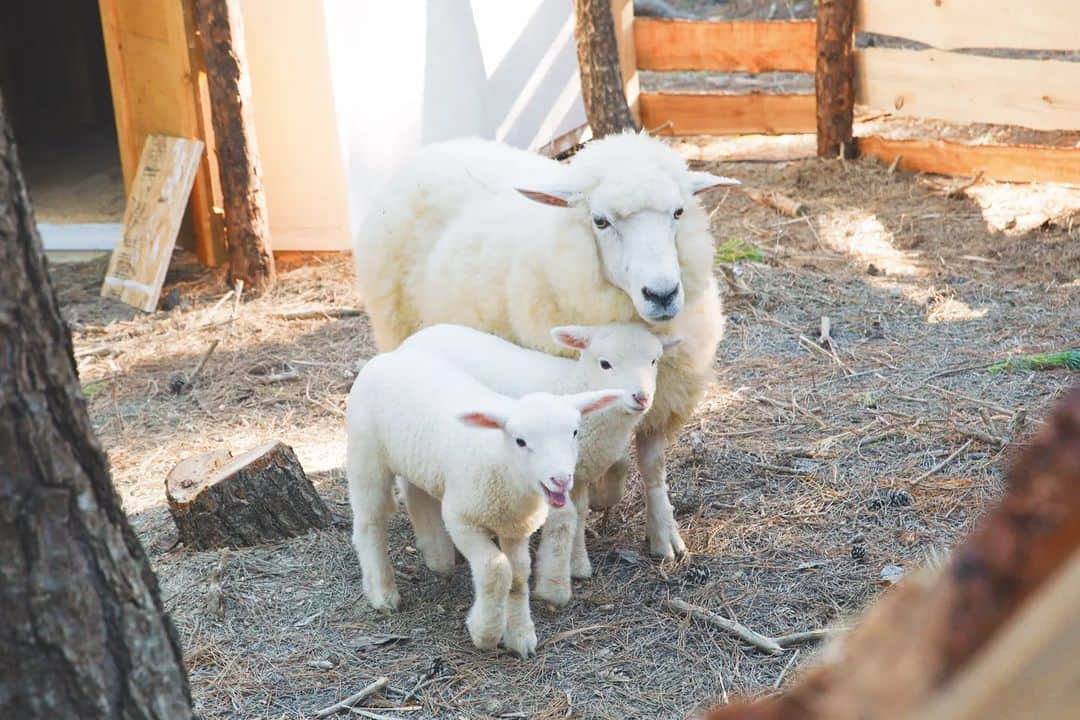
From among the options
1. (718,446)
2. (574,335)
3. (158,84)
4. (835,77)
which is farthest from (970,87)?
(574,335)

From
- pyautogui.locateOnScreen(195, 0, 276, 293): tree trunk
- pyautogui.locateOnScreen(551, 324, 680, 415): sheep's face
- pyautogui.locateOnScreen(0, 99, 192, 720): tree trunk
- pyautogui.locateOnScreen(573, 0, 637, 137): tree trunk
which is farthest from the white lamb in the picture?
pyautogui.locateOnScreen(573, 0, 637, 137): tree trunk

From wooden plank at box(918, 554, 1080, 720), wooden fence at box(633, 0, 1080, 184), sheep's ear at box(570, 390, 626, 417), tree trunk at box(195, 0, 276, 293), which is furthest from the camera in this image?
wooden fence at box(633, 0, 1080, 184)

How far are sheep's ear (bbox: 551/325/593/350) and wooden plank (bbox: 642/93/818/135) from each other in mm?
6934

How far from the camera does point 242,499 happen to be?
174 inches

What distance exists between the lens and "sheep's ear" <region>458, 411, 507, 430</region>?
3332 mm

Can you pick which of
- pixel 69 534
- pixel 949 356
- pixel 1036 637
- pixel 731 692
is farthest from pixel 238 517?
pixel 1036 637

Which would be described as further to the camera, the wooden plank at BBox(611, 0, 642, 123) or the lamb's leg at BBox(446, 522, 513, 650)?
the wooden plank at BBox(611, 0, 642, 123)

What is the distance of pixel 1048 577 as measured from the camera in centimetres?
86

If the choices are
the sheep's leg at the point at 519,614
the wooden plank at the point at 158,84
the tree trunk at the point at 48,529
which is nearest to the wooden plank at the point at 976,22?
the wooden plank at the point at 158,84

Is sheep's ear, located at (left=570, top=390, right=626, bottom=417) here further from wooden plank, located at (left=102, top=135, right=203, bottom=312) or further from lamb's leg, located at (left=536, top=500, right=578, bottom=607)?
wooden plank, located at (left=102, top=135, right=203, bottom=312)

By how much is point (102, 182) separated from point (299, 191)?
2529mm

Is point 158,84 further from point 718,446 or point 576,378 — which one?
Result: point 576,378

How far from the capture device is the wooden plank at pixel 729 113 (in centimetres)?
1027

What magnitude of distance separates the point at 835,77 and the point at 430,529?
256 inches
